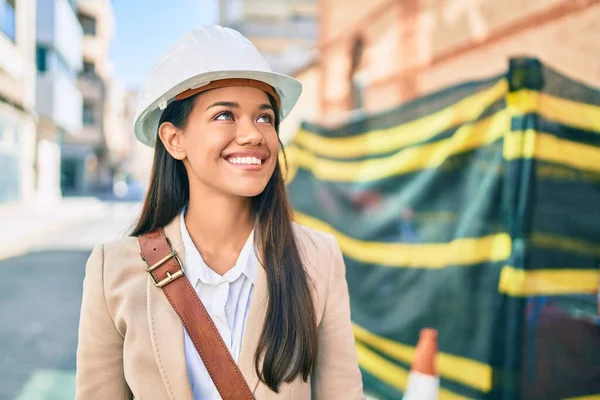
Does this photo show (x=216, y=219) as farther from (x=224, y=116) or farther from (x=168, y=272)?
(x=224, y=116)

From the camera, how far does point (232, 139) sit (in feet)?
→ 4.71

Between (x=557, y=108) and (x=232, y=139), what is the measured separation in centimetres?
186

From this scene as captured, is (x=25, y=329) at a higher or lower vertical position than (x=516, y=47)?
lower

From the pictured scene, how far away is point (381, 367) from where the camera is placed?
336 centimetres

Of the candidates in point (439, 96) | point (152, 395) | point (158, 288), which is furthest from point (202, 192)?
point (439, 96)

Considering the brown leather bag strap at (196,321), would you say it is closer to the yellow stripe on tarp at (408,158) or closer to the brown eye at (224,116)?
the brown eye at (224,116)

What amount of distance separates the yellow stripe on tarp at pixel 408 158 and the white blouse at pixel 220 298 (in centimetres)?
169

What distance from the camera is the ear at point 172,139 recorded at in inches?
60.4

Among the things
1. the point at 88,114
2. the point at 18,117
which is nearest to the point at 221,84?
the point at 18,117

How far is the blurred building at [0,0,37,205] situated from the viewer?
13188mm

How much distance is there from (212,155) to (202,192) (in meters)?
0.21

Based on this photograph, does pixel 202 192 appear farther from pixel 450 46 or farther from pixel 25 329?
pixel 450 46

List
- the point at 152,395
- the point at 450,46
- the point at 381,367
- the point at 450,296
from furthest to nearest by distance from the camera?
the point at 450,46 < the point at 381,367 < the point at 450,296 < the point at 152,395

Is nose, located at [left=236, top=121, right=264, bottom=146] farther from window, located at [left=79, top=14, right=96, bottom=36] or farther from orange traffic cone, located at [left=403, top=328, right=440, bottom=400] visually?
window, located at [left=79, top=14, right=96, bottom=36]
